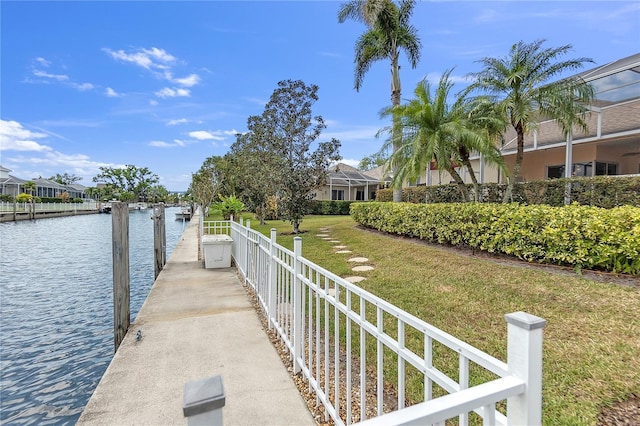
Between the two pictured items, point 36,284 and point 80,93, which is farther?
point 80,93

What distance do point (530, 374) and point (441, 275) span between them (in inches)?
208

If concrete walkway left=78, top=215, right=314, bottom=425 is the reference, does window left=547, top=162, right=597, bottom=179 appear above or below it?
above

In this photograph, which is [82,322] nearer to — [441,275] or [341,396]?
[341,396]

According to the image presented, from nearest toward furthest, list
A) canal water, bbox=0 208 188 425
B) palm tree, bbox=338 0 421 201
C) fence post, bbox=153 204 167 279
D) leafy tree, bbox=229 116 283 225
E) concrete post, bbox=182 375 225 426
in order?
concrete post, bbox=182 375 225 426 < canal water, bbox=0 208 188 425 < fence post, bbox=153 204 167 279 < leafy tree, bbox=229 116 283 225 < palm tree, bbox=338 0 421 201

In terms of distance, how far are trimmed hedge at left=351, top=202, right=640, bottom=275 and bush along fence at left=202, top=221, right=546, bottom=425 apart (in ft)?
12.3

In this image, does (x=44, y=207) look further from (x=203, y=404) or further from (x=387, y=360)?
(x=203, y=404)

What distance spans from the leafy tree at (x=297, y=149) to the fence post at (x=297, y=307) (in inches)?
345

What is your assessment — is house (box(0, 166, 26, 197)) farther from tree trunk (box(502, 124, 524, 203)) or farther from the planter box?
tree trunk (box(502, 124, 524, 203))

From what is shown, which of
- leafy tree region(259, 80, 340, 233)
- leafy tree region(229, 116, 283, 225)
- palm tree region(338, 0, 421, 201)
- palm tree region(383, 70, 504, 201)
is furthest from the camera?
palm tree region(338, 0, 421, 201)

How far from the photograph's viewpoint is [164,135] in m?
37.1

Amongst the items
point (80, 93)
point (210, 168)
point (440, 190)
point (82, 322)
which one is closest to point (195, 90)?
point (80, 93)

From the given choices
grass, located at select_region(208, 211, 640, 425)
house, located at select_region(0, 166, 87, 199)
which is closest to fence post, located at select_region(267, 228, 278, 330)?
grass, located at select_region(208, 211, 640, 425)

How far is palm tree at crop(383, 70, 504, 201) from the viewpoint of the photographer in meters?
8.95

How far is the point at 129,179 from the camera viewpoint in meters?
71.9
